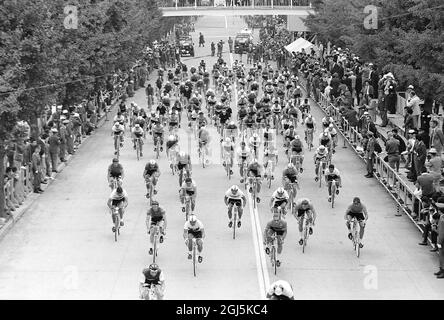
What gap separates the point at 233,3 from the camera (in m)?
92.9

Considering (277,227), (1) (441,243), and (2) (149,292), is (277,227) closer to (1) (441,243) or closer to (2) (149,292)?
(1) (441,243)

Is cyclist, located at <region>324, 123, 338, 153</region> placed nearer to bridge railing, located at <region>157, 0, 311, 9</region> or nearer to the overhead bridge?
bridge railing, located at <region>157, 0, 311, 9</region>

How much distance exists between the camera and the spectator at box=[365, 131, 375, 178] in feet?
107

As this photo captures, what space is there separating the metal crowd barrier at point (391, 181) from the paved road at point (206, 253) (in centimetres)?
33

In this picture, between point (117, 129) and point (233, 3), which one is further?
point (233, 3)

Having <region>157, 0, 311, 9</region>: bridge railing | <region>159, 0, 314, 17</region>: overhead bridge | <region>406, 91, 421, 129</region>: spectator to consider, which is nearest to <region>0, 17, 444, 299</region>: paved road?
<region>406, 91, 421, 129</region>: spectator

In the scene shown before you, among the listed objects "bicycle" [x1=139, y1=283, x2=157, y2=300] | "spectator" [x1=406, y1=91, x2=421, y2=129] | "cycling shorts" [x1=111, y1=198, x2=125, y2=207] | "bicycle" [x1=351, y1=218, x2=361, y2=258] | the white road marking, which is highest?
"spectator" [x1=406, y1=91, x2=421, y2=129]

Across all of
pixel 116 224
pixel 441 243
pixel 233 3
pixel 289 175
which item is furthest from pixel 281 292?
pixel 233 3

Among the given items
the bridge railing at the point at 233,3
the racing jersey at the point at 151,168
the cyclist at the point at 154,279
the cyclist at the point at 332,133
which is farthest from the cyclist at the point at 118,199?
the bridge railing at the point at 233,3

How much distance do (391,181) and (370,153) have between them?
245cm

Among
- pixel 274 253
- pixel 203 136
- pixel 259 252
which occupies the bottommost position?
pixel 259 252

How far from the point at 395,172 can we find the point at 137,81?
36.4 meters

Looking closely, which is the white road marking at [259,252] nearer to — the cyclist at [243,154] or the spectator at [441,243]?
the cyclist at [243,154]

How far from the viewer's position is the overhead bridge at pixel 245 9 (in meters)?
88.8
